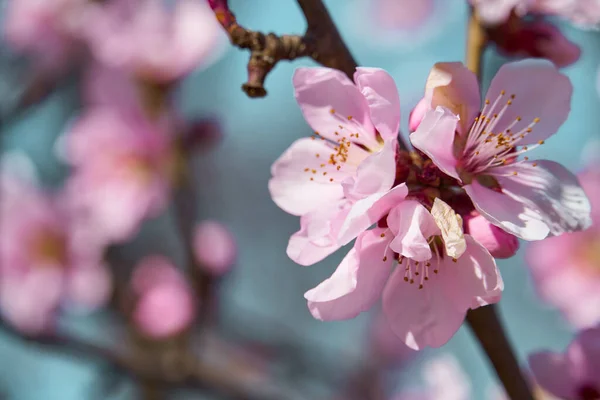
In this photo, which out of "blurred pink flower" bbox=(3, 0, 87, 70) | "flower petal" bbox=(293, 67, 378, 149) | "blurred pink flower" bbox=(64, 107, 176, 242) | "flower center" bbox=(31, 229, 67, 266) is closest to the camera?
"flower petal" bbox=(293, 67, 378, 149)

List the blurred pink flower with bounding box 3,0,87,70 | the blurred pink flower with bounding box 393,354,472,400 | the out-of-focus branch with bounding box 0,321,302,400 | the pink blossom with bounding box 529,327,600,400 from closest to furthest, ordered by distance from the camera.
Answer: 1. the pink blossom with bounding box 529,327,600,400
2. the out-of-focus branch with bounding box 0,321,302,400
3. the blurred pink flower with bounding box 393,354,472,400
4. the blurred pink flower with bounding box 3,0,87,70

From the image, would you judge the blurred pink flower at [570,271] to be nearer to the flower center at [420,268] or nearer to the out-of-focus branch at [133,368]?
the out-of-focus branch at [133,368]

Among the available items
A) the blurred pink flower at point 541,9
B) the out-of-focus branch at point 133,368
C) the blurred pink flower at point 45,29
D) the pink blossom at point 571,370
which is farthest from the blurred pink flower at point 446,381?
the blurred pink flower at point 45,29

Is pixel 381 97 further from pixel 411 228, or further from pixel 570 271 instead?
pixel 570 271

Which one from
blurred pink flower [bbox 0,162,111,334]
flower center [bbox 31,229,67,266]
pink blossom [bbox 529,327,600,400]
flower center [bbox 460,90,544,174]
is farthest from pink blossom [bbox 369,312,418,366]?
flower center [bbox 460,90,544,174]

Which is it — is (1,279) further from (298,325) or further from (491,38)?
(298,325)

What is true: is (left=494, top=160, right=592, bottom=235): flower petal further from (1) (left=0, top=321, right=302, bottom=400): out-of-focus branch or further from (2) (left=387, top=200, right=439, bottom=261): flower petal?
(1) (left=0, top=321, right=302, bottom=400): out-of-focus branch
